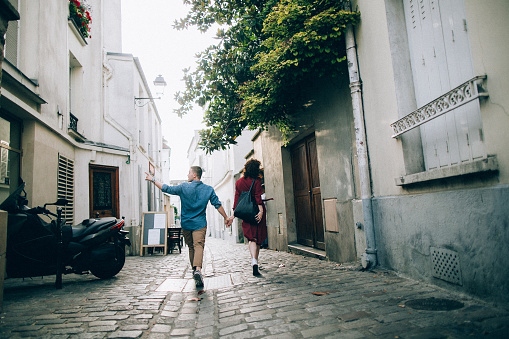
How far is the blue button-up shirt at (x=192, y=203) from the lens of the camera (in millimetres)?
4980

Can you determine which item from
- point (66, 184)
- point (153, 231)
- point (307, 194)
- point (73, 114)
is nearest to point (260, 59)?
point (307, 194)

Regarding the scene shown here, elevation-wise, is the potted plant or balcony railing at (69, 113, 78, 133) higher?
the potted plant

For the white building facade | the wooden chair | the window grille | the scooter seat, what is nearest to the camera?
the scooter seat

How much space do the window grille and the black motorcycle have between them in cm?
290

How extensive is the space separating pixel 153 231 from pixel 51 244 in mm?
5682

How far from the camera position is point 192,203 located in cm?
503

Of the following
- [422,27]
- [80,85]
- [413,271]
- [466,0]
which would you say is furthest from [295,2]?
[80,85]

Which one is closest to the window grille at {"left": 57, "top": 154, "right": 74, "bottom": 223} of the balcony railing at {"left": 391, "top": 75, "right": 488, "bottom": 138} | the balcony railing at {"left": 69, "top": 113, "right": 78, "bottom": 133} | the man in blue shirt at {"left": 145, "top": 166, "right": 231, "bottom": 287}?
the balcony railing at {"left": 69, "top": 113, "right": 78, "bottom": 133}

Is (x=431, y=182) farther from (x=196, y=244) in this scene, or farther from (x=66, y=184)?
(x=66, y=184)

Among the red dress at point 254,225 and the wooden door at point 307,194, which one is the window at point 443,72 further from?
the wooden door at point 307,194

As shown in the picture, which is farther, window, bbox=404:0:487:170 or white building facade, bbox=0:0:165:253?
white building facade, bbox=0:0:165:253

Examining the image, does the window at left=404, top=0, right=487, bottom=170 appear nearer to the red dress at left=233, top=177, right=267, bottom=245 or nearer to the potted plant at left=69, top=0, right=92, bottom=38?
the red dress at left=233, top=177, right=267, bottom=245

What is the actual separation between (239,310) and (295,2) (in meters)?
4.16

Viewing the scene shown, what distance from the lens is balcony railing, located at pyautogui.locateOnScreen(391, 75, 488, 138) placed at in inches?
114
